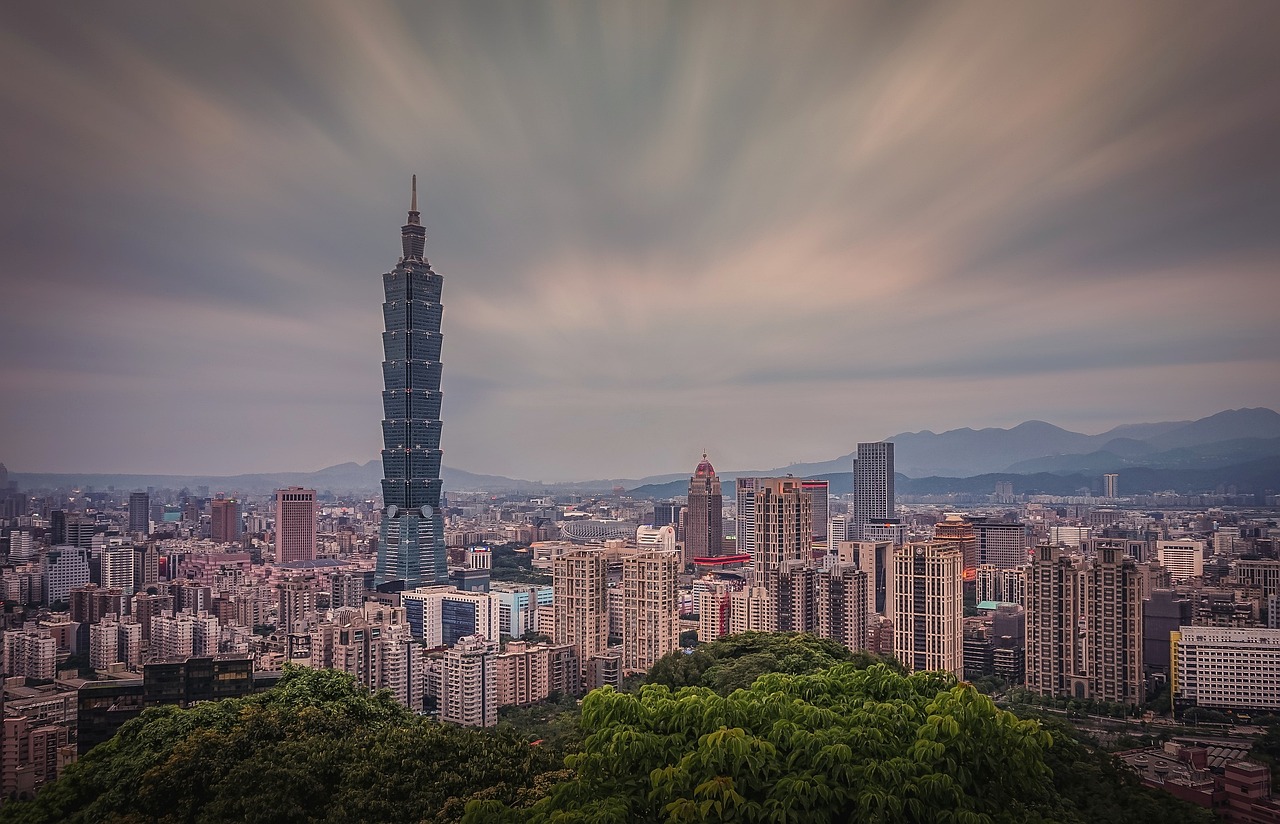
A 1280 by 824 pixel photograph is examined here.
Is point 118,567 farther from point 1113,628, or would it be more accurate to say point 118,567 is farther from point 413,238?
point 1113,628

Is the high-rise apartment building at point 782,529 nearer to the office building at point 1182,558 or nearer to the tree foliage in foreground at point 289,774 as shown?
the office building at point 1182,558

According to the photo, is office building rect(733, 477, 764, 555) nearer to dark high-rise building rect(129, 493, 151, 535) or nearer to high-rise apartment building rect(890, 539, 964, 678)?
high-rise apartment building rect(890, 539, 964, 678)

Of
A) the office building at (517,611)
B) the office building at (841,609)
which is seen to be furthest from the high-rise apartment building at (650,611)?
the office building at (517,611)

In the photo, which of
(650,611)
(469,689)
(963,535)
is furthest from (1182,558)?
(469,689)

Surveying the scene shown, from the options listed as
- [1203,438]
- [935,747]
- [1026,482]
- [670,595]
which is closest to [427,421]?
[670,595]

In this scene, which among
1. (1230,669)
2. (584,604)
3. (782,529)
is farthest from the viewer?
(782,529)

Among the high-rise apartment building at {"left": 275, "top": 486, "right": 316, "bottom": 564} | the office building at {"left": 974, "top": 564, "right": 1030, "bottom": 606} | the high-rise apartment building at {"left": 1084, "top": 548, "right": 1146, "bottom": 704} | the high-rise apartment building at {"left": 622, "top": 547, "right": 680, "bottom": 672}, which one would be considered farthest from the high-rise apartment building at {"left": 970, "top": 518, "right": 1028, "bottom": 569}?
the high-rise apartment building at {"left": 275, "top": 486, "right": 316, "bottom": 564}

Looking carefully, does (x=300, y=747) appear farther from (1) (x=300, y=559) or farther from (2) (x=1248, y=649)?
(1) (x=300, y=559)
